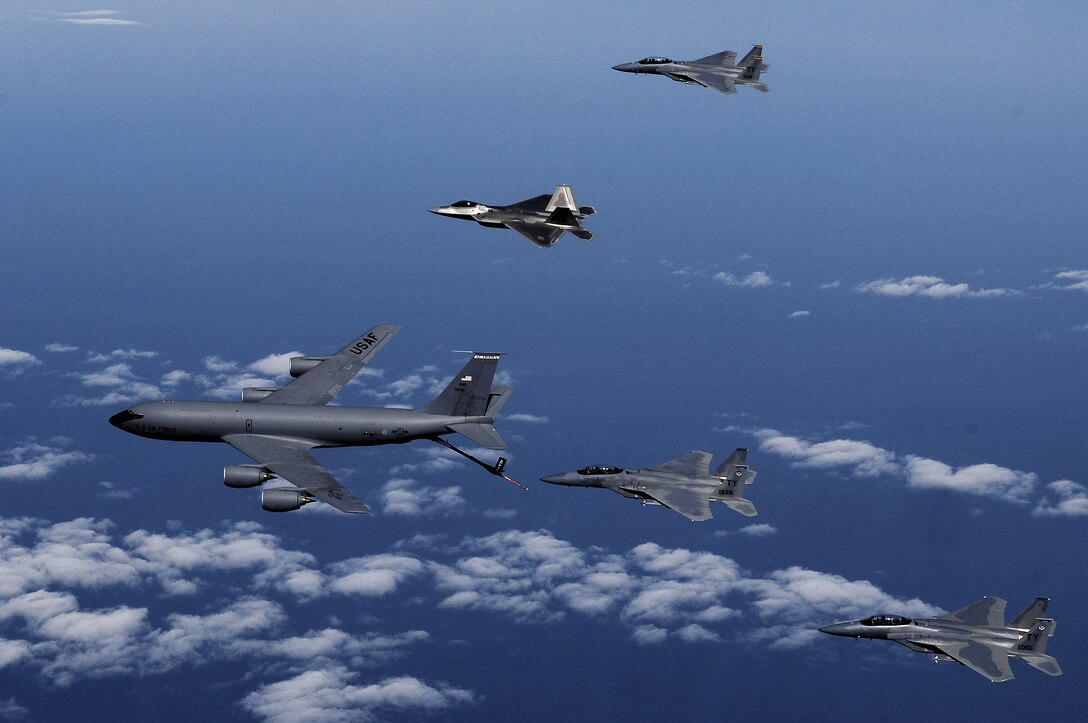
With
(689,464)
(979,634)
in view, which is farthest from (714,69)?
(979,634)

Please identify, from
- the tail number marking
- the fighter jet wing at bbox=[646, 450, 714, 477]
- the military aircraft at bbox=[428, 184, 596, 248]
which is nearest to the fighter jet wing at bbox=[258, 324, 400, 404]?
the tail number marking

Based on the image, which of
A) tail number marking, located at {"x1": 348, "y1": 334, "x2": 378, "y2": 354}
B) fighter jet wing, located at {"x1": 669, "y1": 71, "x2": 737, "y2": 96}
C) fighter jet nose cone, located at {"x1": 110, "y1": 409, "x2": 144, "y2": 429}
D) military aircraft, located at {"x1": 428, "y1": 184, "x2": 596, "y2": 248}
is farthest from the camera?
fighter jet wing, located at {"x1": 669, "y1": 71, "x2": 737, "y2": 96}

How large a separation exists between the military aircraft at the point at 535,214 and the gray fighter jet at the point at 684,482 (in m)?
17.7

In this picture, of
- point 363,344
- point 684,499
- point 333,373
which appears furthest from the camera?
point 363,344

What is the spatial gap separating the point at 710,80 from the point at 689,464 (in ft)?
132

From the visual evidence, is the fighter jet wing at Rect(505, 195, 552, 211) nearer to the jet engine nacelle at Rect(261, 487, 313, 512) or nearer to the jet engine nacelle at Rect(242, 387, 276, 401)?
the jet engine nacelle at Rect(242, 387, 276, 401)

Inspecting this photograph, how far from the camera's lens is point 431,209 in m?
108

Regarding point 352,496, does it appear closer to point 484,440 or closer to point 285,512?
point 285,512

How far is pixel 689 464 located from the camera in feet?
316

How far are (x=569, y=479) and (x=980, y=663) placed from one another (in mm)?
30124

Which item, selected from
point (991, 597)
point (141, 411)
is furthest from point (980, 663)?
point (141, 411)

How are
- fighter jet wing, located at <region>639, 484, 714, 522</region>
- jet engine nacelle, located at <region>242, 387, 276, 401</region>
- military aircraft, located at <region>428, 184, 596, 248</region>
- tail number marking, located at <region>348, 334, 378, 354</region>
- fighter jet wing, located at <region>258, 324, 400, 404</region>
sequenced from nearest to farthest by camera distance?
1. fighter jet wing, located at <region>639, 484, 714, 522</region>
2. jet engine nacelle, located at <region>242, 387, 276, 401</region>
3. fighter jet wing, located at <region>258, 324, 400, 404</region>
4. tail number marking, located at <region>348, 334, 378, 354</region>
5. military aircraft, located at <region>428, 184, 596, 248</region>

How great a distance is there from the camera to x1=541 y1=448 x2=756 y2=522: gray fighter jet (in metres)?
94.2

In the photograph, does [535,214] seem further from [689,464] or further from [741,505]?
[741,505]
